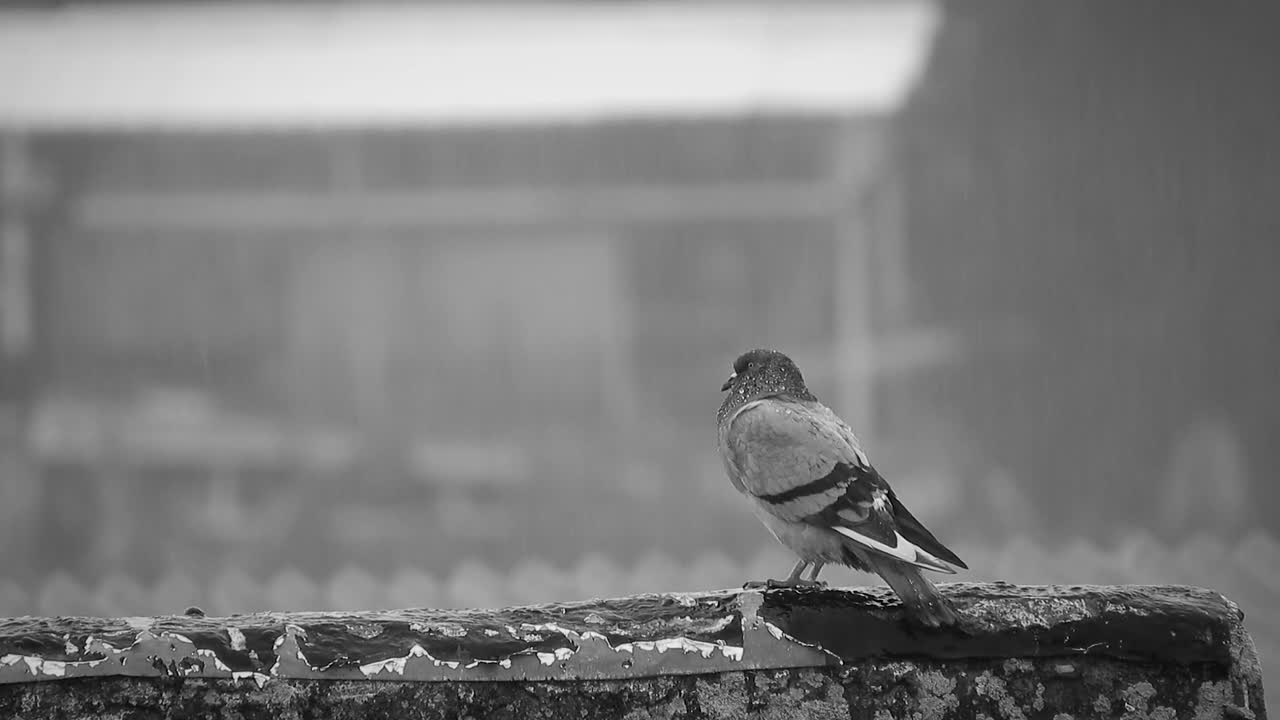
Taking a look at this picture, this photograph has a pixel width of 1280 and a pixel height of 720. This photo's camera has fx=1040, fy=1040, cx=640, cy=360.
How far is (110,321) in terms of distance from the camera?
2490mm

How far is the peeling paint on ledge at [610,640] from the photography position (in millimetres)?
698

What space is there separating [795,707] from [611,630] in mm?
137

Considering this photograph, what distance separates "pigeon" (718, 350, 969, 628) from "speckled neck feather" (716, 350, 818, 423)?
10 mm

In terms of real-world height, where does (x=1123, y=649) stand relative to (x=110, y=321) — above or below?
below

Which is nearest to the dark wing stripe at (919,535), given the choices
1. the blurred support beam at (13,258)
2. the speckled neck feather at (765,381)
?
the speckled neck feather at (765,381)

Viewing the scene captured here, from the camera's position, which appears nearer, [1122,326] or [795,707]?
[795,707]

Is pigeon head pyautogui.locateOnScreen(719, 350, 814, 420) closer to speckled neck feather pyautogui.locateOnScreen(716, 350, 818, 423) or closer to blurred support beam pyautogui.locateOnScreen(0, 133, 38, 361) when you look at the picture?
speckled neck feather pyautogui.locateOnScreen(716, 350, 818, 423)

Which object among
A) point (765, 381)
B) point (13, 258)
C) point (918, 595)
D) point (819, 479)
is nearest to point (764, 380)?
point (765, 381)

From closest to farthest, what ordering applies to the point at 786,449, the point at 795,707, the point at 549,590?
1. the point at 795,707
2. the point at 786,449
3. the point at 549,590

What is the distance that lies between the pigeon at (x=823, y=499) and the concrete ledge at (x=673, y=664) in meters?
0.04

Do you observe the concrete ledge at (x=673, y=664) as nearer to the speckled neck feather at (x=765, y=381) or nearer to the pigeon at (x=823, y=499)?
the pigeon at (x=823, y=499)

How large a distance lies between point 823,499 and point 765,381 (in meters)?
0.24

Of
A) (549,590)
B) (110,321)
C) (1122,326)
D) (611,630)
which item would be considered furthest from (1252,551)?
(110,321)

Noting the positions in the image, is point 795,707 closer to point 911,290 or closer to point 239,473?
point 911,290
